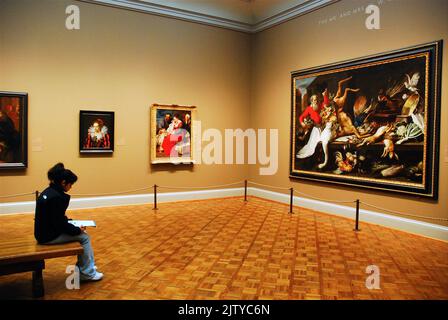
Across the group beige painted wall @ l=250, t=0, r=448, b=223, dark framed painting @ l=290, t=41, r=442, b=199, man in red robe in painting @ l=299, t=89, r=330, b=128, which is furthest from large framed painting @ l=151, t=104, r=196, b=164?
man in red robe in painting @ l=299, t=89, r=330, b=128

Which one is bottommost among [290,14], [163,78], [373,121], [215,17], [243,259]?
[243,259]

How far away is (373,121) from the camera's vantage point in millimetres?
8969

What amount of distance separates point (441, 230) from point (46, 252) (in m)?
7.33

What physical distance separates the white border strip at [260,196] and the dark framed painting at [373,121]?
2.21 ft

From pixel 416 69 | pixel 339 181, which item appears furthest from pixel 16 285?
pixel 416 69

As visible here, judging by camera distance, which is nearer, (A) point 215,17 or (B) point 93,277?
(B) point 93,277

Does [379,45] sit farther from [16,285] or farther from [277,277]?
[16,285]

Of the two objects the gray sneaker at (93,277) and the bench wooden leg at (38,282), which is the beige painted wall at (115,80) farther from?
the bench wooden leg at (38,282)

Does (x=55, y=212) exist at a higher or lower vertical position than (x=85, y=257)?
higher

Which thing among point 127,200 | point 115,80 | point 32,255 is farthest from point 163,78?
point 32,255

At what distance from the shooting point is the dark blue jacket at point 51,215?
15.6 feet

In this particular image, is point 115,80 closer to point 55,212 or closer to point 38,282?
point 55,212

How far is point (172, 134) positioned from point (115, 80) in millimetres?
2338

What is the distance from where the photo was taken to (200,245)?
7.14m
